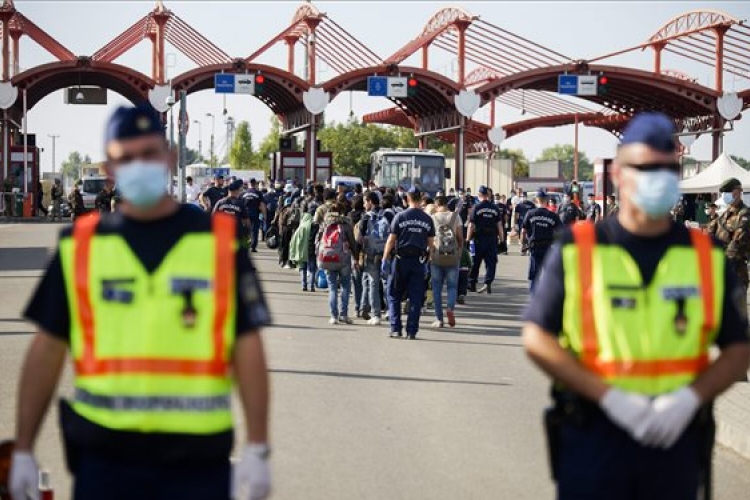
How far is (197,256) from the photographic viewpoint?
4.59 meters

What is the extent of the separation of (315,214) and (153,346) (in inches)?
697

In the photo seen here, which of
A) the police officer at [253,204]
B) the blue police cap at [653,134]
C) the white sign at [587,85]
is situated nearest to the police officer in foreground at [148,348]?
the blue police cap at [653,134]

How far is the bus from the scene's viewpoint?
4575 centimetres

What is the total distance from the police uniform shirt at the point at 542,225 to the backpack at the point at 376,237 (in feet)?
9.80

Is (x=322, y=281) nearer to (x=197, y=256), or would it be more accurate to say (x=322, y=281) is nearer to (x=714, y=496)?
(x=714, y=496)

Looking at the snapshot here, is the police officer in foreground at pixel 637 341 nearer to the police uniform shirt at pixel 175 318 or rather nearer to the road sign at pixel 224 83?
the police uniform shirt at pixel 175 318

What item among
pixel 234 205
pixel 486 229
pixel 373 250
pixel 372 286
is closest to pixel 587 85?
pixel 486 229

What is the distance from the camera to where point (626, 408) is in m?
4.48

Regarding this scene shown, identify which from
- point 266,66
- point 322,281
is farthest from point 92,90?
point 322,281

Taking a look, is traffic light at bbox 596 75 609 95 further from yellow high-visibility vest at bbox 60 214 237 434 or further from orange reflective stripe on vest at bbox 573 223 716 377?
yellow high-visibility vest at bbox 60 214 237 434

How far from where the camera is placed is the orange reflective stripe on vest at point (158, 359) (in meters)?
4.51

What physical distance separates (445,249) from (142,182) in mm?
13783

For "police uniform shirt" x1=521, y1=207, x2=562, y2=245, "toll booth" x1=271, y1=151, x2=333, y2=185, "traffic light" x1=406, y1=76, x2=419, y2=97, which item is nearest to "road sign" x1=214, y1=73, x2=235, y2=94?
"toll booth" x1=271, y1=151, x2=333, y2=185

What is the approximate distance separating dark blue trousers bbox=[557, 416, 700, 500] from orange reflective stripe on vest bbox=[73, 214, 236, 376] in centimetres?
115
